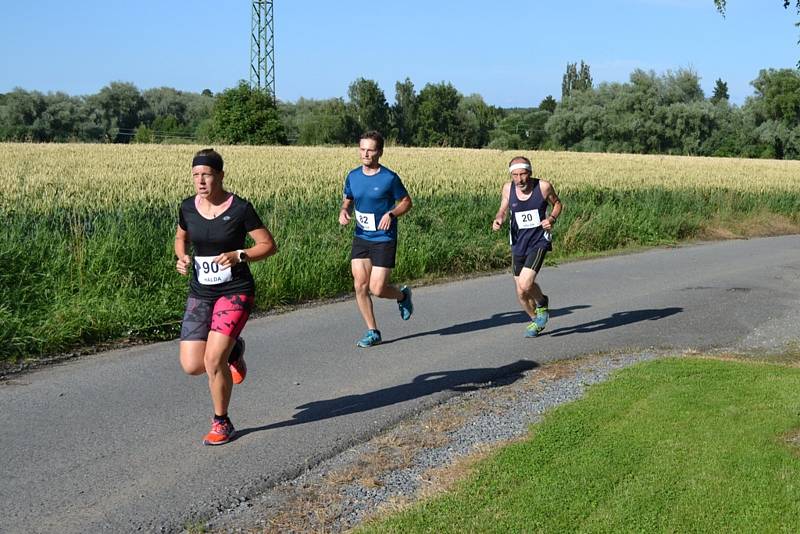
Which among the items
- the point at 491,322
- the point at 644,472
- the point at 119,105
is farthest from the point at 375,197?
the point at 119,105

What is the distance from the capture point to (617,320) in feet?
34.8

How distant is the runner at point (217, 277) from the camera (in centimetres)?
560

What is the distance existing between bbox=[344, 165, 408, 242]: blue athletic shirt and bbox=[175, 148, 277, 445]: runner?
2880 mm

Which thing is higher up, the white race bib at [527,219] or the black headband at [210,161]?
the black headband at [210,161]

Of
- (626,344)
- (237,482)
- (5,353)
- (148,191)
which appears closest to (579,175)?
(148,191)

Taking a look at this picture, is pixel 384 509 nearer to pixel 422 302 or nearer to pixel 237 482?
pixel 237 482

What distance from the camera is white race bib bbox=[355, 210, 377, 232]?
8602mm

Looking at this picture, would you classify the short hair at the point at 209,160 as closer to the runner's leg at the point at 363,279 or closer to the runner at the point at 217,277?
the runner at the point at 217,277

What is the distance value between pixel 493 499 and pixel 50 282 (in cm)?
660

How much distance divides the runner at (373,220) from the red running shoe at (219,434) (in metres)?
3.01

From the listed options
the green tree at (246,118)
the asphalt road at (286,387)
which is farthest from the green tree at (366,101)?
the asphalt road at (286,387)

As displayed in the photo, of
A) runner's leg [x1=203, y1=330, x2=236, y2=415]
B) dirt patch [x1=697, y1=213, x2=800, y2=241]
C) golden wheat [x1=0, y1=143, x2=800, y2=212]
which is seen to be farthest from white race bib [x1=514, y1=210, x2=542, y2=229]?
dirt patch [x1=697, y1=213, x2=800, y2=241]

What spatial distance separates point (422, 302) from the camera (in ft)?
38.6

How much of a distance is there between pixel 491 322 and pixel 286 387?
3754mm
